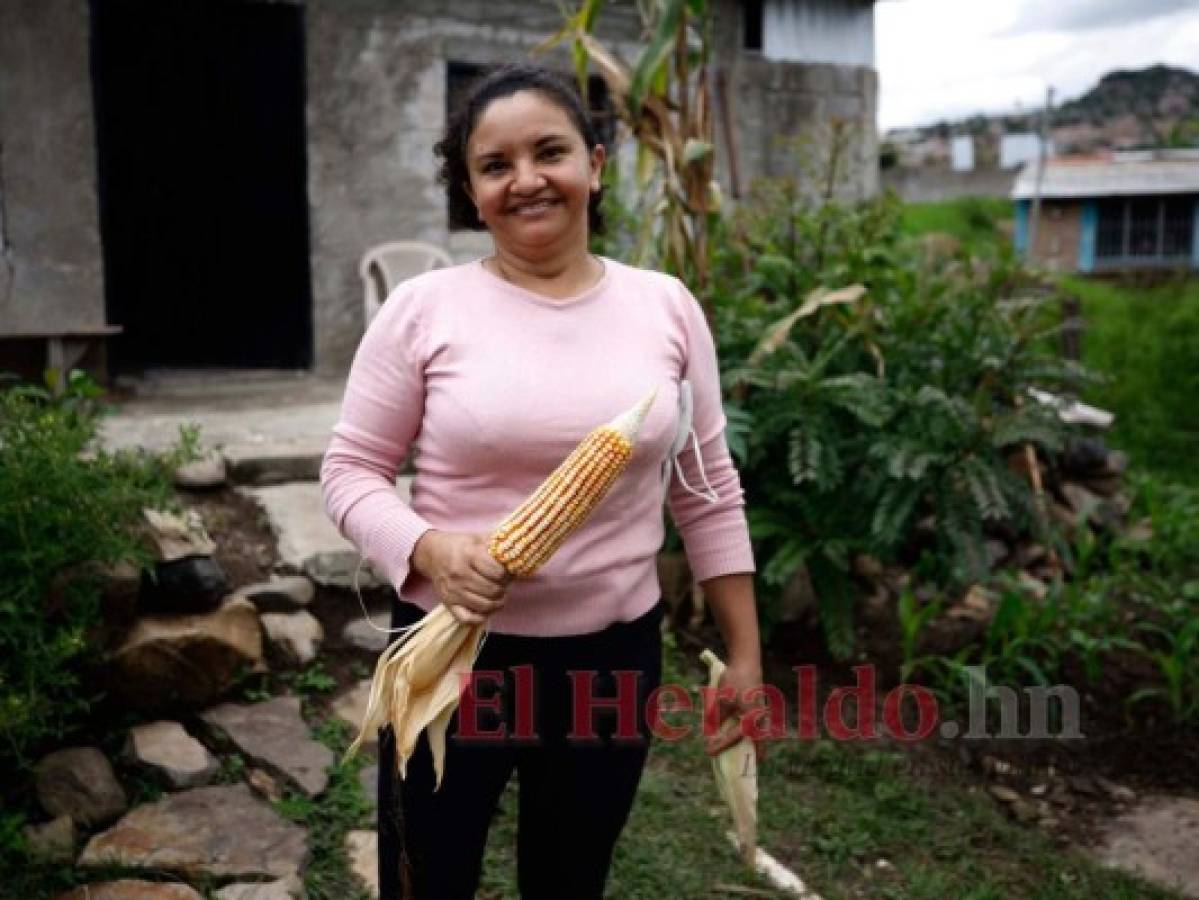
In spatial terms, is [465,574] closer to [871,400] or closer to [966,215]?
[871,400]

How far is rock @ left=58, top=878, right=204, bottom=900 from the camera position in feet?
8.80

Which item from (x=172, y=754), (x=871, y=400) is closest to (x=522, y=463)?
(x=172, y=754)

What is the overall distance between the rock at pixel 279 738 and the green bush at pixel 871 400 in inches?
65.0

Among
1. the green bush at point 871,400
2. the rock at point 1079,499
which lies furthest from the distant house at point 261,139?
the rock at point 1079,499

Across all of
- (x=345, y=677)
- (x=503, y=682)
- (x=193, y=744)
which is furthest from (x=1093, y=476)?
(x=503, y=682)

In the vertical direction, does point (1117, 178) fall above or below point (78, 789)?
above

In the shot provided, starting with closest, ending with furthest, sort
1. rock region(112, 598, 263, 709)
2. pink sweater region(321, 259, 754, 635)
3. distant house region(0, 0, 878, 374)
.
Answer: pink sweater region(321, 259, 754, 635)
rock region(112, 598, 263, 709)
distant house region(0, 0, 878, 374)

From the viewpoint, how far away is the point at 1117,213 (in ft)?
→ 70.9

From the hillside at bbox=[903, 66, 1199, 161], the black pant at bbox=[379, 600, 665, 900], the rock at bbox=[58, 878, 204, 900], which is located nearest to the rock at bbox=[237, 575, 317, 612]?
the rock at bbox=[58, 878, 204, 900]

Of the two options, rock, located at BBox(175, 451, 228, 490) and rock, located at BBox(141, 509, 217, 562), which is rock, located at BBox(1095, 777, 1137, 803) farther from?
rock, located at BBox(175, 451, 228, 490)

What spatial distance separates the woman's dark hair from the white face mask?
16.9 inches

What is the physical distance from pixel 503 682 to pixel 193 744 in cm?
176

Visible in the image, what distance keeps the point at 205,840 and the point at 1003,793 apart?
92.2 inches

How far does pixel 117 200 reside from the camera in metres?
9.49
